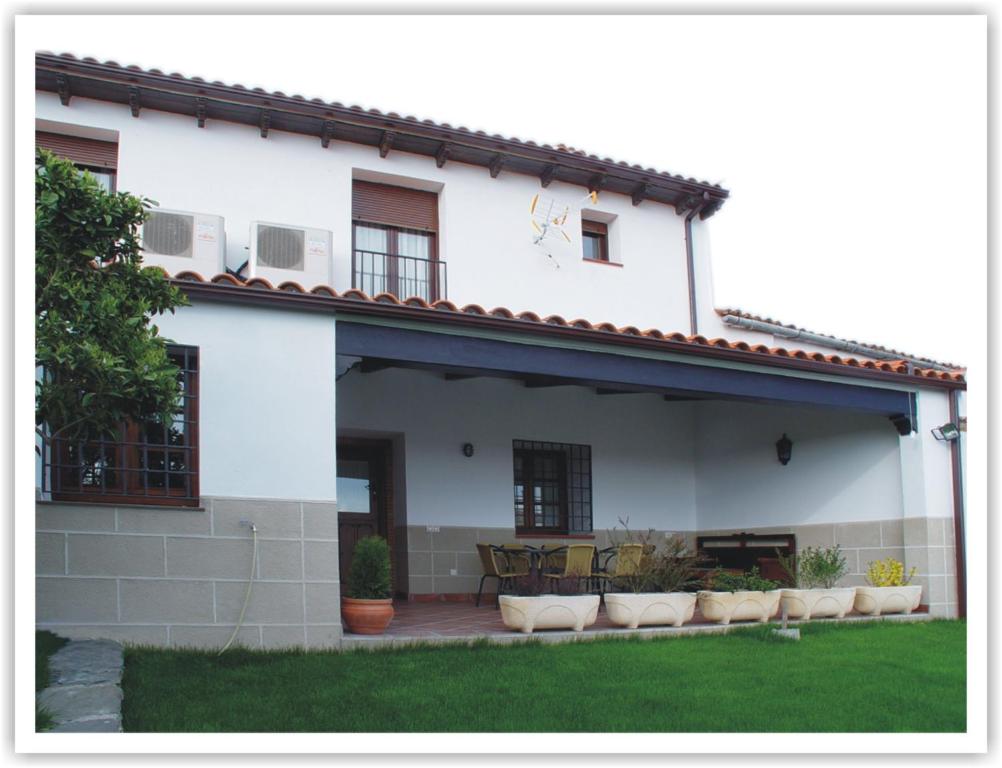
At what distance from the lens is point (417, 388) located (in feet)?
38.8

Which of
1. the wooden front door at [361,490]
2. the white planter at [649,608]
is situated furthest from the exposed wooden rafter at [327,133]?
the white planter at [649,608]

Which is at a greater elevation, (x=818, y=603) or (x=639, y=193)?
(x=639, y=193)

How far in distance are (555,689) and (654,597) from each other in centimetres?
264

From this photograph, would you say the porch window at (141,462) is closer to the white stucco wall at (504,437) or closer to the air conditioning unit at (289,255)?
the air conditioning unit at (289,255)

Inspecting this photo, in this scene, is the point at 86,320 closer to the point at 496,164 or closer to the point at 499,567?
the point at 499,567

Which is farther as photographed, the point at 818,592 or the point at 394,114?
the point at 394,114

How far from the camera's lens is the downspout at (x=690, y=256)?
13.5 m

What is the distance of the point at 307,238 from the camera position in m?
10.6

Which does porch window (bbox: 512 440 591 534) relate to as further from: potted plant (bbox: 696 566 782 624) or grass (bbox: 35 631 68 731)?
grass (bbox: 35 631 68 731)

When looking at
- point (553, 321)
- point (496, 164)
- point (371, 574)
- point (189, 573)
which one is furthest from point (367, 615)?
point (496, 164)

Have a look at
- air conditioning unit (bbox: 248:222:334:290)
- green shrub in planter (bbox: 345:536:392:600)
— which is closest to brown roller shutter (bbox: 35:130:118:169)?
air conditioning unit (bbox: 248:222:334:290)

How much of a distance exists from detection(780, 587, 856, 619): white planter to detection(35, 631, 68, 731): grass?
21.2 ft
